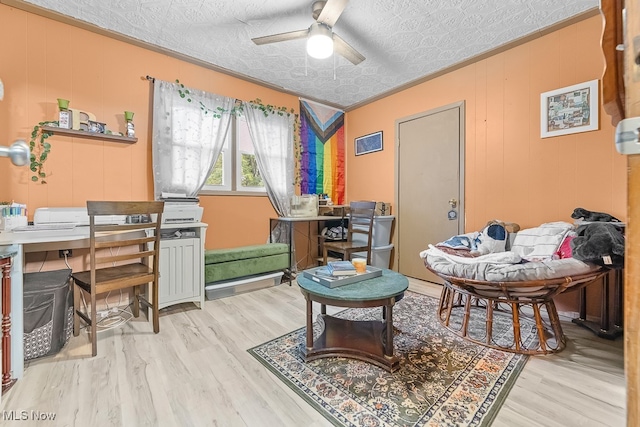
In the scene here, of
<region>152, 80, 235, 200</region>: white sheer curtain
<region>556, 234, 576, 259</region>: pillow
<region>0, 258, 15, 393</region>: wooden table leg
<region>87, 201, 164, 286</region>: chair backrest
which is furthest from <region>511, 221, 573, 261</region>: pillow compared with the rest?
<region>0, 258, 15, 393</region>: wooden table leg

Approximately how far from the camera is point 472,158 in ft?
10.00

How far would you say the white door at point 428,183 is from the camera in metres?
3.17

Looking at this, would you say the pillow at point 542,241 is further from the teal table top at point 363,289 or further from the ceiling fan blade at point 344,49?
the ceiling fan blade at point 344,49

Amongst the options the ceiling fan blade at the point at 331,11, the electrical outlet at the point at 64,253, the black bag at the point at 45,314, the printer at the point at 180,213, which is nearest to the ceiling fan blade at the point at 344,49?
the ceiling fan blade at the point at 331,11

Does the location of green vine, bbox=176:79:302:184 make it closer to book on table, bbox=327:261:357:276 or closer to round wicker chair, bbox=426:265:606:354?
book on table, bbox=327:261:357:276

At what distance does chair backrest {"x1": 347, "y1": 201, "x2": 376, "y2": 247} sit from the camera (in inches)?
133

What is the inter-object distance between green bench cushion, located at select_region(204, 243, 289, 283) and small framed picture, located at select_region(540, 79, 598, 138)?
2.90 meters

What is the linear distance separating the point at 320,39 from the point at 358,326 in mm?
2151

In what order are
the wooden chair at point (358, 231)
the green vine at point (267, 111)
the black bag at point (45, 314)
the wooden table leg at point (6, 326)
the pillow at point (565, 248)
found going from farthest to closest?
the wooden chair at point (358, 231) < the green vine at point (267, 111) < the pillow at point (565, 248) < the black bag at point (45, 314) < the wooden table leg at point (6, 326)

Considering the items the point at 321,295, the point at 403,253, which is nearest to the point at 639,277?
the point at 321,295

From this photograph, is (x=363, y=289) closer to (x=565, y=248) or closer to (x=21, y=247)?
(x=565, y=248)

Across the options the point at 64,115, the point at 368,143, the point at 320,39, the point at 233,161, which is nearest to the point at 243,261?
the point at 233,161

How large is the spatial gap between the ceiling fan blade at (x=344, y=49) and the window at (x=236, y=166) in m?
1.57

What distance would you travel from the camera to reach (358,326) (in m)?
2.00
